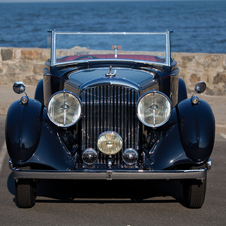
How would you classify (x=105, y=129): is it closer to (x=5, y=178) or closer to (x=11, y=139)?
(x=11, y=139)

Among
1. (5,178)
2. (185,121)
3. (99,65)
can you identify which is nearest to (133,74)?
(99,65)

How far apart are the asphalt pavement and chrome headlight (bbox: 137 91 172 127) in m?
3.45

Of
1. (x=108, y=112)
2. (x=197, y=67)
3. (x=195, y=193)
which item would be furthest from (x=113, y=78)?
(x=197, y=67)

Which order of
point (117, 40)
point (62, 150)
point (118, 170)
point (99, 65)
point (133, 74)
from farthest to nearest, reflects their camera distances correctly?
point (117, 40)
point (99, 65)
point (133, 74)
point (62, 150)
point (118, 170)

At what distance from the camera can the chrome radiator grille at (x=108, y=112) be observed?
3.96 metres

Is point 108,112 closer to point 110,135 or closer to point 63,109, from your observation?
point 110,135

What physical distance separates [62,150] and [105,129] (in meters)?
0.47

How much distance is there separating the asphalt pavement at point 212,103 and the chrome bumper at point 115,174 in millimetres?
3725

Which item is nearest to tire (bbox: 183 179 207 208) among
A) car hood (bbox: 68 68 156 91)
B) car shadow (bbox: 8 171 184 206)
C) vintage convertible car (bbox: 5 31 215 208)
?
vintage convertible car (bbox: 5 31 215 208)

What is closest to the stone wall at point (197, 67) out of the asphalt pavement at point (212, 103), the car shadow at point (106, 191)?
the asphalt pavement at point (212, 103)

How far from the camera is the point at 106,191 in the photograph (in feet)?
14.4

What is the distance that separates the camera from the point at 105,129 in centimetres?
400

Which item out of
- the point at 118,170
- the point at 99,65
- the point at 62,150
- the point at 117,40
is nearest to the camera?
the point at 118,170

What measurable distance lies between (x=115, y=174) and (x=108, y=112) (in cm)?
69
